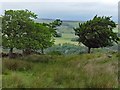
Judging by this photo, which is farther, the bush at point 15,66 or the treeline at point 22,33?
the treeline at point 22,33

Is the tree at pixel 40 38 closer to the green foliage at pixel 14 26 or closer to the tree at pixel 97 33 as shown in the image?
the green foliage at pixel 14 26

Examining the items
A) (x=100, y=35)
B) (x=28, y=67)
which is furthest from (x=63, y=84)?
(x=100, y=35)

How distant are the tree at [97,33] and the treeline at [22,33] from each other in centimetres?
955

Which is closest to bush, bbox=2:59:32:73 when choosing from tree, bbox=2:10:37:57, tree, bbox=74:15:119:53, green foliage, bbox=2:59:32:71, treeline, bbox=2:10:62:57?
green foliage, bbox=2:59:32:71

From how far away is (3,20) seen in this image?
790 inches

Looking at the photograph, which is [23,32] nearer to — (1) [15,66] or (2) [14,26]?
(2) [14,26]

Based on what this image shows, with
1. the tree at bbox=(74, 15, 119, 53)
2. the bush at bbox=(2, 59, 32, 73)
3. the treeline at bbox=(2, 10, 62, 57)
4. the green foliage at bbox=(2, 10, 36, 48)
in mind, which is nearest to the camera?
the bush at bbox=(2, 59, 32, 73)

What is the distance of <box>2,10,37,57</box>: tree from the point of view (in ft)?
63.5

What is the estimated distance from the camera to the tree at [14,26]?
19344mm

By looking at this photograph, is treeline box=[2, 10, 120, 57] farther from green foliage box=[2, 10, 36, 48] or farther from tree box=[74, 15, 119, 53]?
tree box=[74, 15, 119, 53]

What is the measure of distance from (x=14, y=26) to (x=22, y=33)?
2.25 feet

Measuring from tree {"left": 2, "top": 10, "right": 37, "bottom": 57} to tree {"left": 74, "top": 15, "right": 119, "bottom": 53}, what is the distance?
10116mm

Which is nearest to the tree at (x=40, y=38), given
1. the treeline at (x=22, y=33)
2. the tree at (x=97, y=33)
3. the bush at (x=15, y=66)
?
the treeline at (x=22, y=33)

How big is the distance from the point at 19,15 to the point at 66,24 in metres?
77.6
